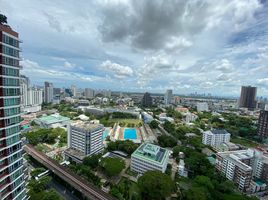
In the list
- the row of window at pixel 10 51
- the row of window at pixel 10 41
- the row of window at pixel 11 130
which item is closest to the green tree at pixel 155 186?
the row of window at pixel 11 130

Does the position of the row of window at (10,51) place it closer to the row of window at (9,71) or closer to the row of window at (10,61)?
the row of window at (10,61)

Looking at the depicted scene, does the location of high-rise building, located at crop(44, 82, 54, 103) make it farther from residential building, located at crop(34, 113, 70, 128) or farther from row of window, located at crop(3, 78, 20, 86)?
row of window, located at crop(3, 78, 20, 86)

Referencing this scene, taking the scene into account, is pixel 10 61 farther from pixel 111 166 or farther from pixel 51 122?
pixel 51 122

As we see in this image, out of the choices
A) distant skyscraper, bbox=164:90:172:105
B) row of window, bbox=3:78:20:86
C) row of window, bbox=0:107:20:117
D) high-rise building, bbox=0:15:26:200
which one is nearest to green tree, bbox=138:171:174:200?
high-rise building, bbox=0:15:26:200

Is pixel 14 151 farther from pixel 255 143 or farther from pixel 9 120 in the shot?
pixel 255 143

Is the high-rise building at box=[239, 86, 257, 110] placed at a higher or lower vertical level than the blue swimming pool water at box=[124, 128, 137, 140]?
higher

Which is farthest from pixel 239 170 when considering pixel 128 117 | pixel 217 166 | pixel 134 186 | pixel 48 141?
pixel 128 117
